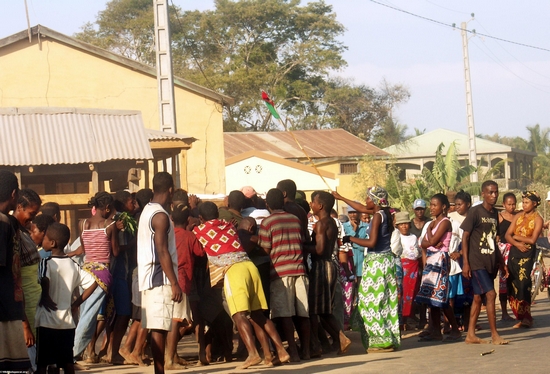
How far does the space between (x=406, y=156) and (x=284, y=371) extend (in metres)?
38.8

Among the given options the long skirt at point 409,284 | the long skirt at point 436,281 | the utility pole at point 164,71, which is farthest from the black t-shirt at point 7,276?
the utility pole at point 164,71

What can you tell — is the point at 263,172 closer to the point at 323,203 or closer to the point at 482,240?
the point at 482,240

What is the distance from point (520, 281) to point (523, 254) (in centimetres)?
36

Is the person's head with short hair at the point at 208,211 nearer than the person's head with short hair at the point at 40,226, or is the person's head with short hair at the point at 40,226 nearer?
the person's head with short hair at the point at 40,226

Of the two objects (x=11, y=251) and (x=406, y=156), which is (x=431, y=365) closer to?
(x=11, y=251)

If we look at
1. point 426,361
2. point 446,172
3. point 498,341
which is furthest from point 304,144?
point 426,361

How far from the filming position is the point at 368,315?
958 centimetres

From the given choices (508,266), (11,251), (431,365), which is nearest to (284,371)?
(431,365)

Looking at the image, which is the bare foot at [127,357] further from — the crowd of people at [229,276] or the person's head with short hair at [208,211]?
the person's head with short hair at [208,211]

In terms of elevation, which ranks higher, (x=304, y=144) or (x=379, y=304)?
(x=304, y=144)

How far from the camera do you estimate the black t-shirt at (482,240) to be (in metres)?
9.98

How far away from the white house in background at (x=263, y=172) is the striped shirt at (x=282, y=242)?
80.3 feet

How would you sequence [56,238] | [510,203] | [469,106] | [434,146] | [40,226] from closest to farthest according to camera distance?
[56,238]
[40,226]
[510,203]
[469,106]
[434,146]

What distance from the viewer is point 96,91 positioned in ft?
83.7
